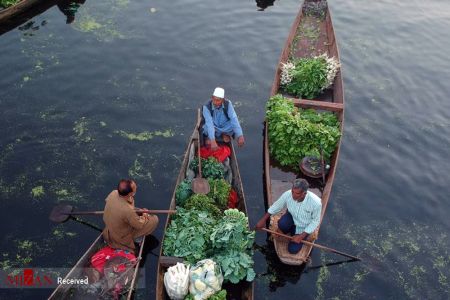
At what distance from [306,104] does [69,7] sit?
11.8 meters

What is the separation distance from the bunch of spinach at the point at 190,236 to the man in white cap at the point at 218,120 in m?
2.14

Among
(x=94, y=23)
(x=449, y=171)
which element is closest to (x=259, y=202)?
(x=449, y=171)

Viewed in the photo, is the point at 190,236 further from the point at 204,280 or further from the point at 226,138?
the point at 226,138

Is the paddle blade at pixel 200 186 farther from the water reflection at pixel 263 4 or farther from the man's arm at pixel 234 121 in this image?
the water reflection at pixel 263 4

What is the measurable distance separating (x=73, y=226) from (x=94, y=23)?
999 cm

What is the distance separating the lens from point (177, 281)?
23.6ft

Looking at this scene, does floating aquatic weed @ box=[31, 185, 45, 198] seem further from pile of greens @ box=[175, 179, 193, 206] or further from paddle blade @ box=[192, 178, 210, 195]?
paddle blade @ box=[192, 178, 210, 195]

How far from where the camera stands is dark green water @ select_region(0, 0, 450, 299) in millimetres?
9516

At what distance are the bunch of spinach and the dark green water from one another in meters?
1.55

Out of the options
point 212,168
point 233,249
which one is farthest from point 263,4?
point 233,249

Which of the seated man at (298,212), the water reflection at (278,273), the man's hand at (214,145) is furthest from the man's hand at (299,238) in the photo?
the man's hand at (214,145)

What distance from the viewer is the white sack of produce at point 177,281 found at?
717 centimetres

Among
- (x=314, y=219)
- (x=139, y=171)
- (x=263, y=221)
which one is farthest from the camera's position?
(x=139, y=171)

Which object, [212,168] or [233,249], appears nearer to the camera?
[233,249]
